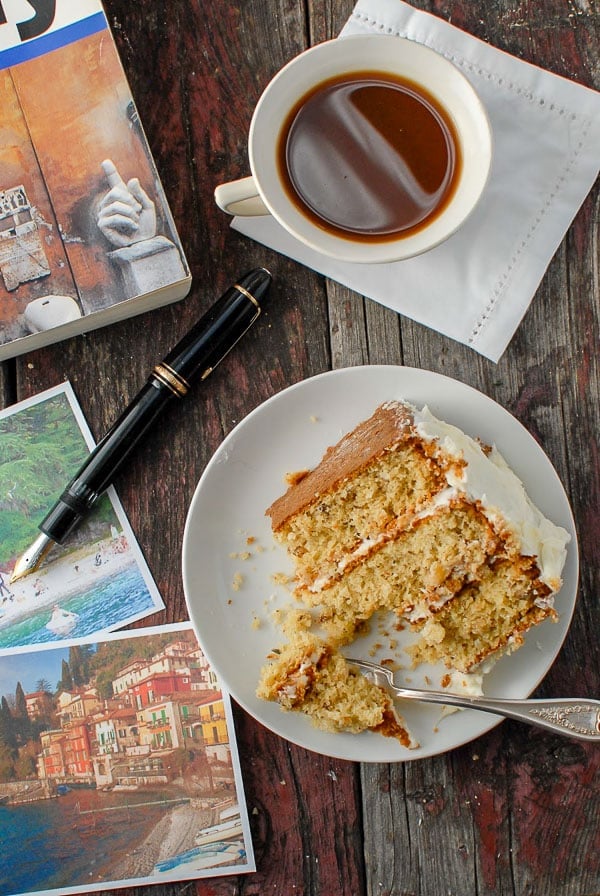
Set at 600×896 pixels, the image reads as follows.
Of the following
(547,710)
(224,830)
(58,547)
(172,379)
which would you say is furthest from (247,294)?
(224,830)

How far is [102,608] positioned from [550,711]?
107 cm

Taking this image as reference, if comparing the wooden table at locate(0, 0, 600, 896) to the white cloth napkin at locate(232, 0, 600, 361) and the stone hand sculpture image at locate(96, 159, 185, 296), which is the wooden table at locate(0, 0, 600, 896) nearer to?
the white cloth napkin at locate(232, 0, 600, 361)

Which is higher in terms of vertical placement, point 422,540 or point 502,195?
point 502,195

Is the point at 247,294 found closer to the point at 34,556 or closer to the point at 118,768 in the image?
the point at 34,556

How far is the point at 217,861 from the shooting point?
6.25 feet

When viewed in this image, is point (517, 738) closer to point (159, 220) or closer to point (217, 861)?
point (217, 861)

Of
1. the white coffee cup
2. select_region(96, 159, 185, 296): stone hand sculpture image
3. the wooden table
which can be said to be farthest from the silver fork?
select_region(96, 159, 185, 296): stone hand sculpture image

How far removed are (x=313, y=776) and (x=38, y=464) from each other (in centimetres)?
103

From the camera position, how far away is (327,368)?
6.42 feet

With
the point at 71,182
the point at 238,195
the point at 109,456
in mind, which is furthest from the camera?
the point at 109,456

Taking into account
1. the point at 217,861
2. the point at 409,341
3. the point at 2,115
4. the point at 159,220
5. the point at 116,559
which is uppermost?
the point at 2,115

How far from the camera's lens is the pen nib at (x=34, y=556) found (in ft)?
6.22

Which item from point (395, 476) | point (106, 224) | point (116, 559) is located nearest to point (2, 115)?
point (106, 224)

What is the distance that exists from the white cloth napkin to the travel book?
11.9 inches
